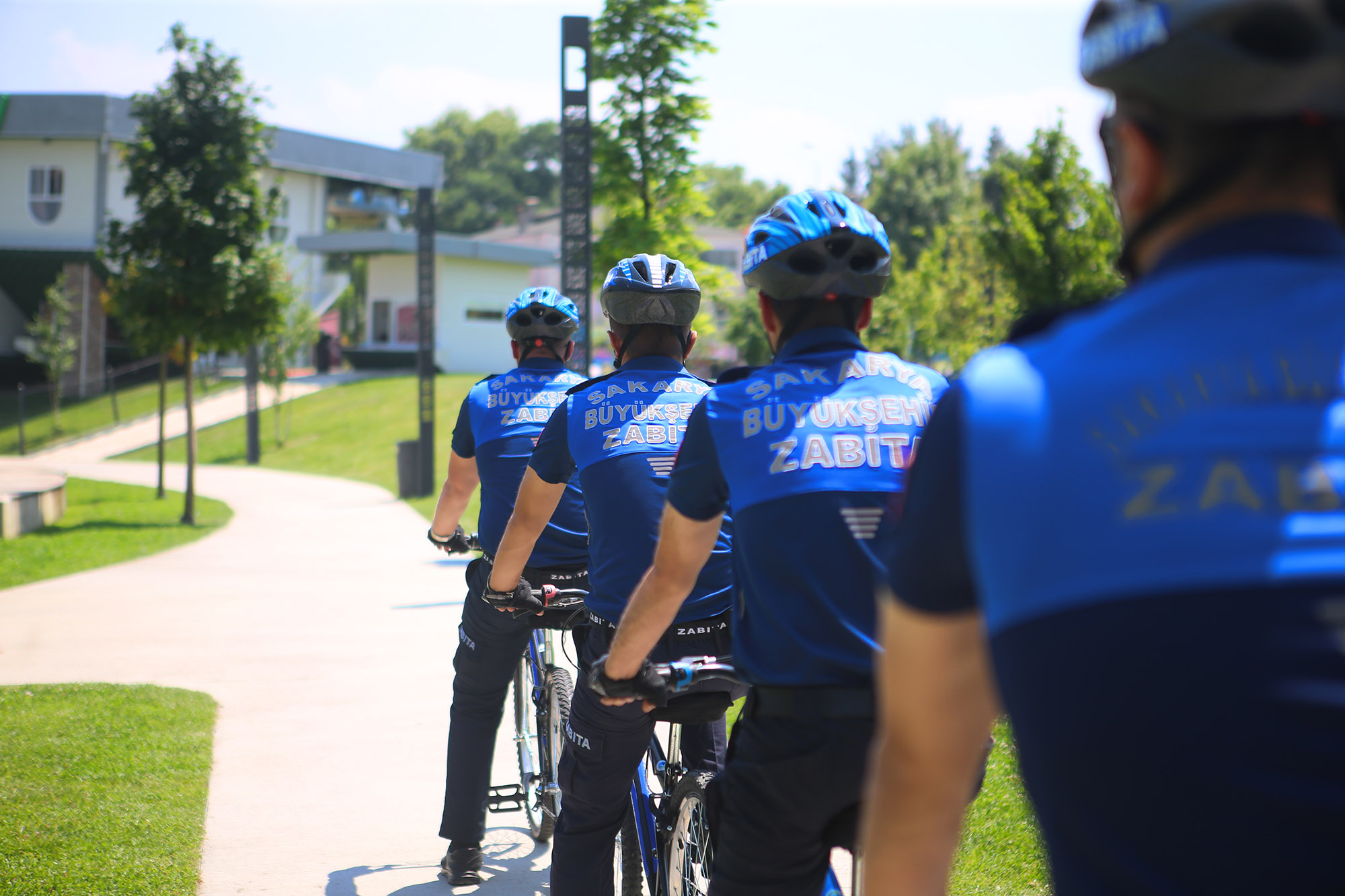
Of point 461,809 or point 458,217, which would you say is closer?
point 461,809

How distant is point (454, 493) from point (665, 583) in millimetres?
2825

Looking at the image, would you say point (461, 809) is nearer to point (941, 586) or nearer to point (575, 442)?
point (575, 442)

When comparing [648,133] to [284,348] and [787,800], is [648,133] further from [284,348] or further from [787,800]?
[284,348]

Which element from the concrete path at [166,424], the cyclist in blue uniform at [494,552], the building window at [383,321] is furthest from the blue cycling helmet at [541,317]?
the building window at [383,321]

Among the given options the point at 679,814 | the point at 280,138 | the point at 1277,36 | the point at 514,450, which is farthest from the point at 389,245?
the point at 1277,36

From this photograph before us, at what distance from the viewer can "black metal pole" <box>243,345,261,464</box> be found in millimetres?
30859

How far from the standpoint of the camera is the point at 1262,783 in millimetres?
1008

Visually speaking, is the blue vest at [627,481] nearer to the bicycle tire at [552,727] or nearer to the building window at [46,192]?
the bicycle tire at [552,727]

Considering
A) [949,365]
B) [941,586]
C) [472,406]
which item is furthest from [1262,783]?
[949,365]

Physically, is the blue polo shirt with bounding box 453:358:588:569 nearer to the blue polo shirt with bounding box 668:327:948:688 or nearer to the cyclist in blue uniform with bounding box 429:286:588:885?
the cyclist in blue uniform with bounding box 429:286:588:885

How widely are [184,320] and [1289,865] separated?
19555 millimetres

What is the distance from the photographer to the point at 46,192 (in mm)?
45250

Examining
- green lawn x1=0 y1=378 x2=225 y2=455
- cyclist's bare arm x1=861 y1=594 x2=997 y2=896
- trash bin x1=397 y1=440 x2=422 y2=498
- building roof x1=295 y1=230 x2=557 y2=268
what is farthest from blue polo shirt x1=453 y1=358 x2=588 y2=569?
building roof x1=295 y1=230 x2=557 y2=268

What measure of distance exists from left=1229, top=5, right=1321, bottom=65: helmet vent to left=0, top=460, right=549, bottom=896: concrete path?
446 cm
